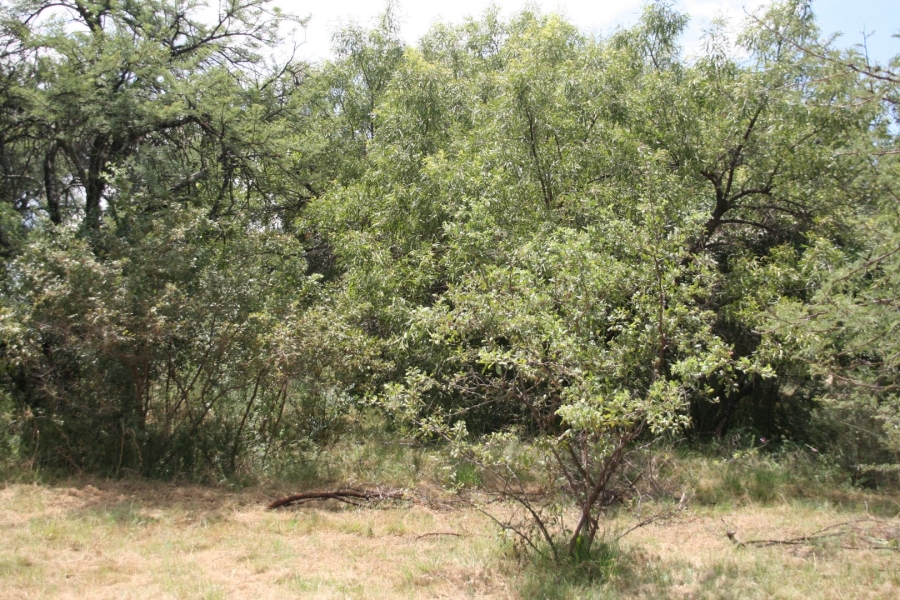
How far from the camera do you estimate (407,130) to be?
512 inches

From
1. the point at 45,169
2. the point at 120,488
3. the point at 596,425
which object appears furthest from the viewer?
the point at 45,169

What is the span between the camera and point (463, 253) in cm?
922

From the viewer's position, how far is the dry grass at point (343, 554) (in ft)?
17.8

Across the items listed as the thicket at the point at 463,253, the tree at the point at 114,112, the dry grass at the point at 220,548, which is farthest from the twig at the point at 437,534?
the tree at the point at 114,112

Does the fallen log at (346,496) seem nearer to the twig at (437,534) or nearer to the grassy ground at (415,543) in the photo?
the grassy ground at (415,543)

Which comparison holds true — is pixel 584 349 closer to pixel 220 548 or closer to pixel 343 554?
pixel 343 554

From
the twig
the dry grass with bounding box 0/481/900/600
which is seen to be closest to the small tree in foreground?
the dry grass with bounding box 0/481/900/600

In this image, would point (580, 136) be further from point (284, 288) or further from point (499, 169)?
point (284, 288)

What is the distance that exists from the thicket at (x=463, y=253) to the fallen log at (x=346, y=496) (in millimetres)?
1058

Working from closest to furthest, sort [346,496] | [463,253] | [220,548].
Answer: [220,548] < [346,496] < [463,253]

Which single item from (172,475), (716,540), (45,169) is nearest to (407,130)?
(45,169)

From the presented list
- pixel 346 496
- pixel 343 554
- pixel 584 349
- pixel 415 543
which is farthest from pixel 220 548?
pixel 584 349

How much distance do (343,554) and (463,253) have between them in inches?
168

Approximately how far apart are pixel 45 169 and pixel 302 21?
541cm
